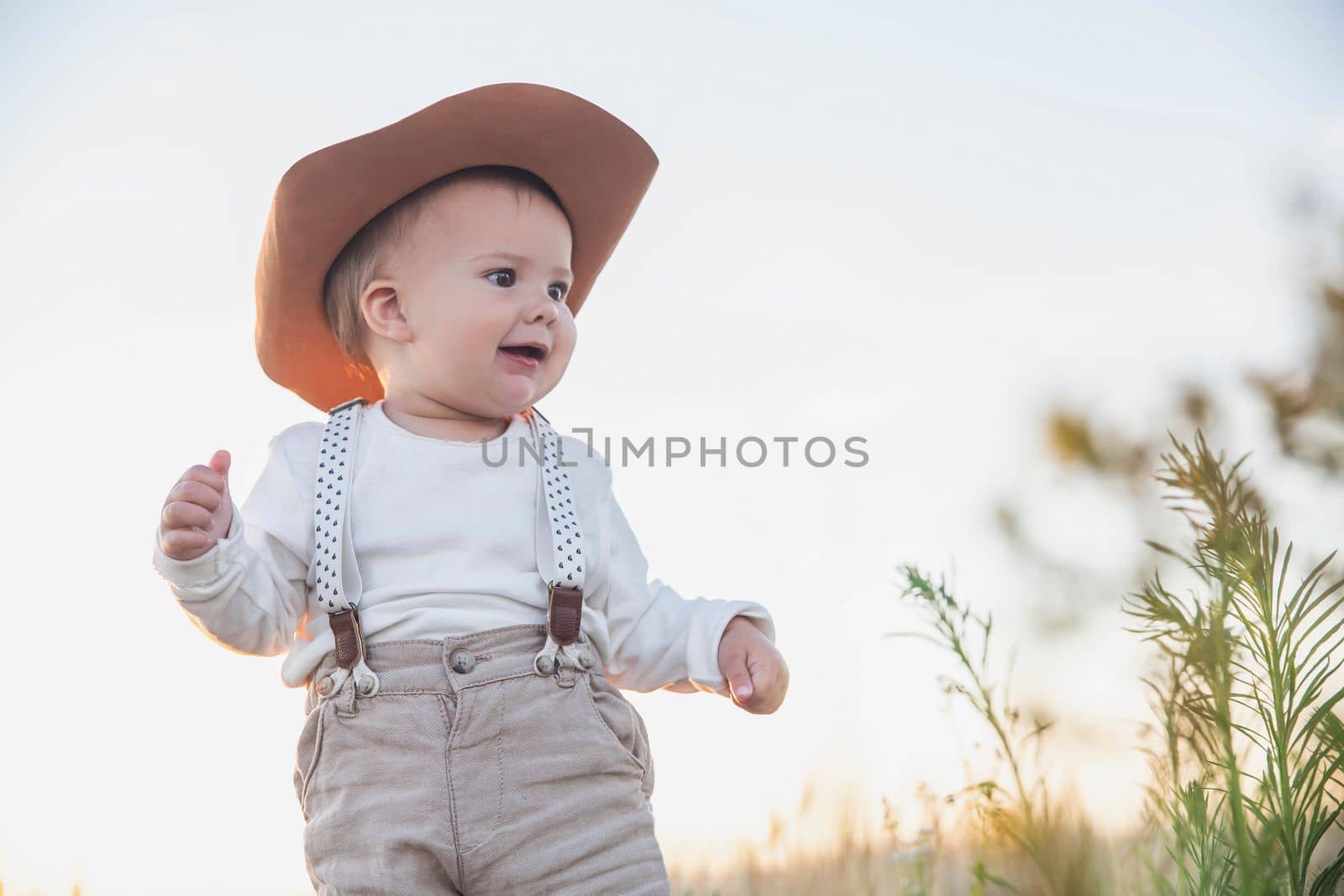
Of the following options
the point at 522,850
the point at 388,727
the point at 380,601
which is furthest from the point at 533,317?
the point at 522,850

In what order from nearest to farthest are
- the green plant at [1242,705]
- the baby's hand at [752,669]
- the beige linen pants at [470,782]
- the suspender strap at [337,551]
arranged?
the green plant at [1242,705]
the beige linen pants at [470,782]
the suspender strap at [337,551]
the baby's hand at [752,669]

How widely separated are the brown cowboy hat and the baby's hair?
0.02m

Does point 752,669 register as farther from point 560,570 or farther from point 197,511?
point 197,511

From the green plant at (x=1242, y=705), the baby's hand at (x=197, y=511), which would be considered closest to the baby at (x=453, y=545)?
the baby's hand at (x=197, y=511)

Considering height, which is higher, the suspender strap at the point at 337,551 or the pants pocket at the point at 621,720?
the suspender strap at the point at 337,551

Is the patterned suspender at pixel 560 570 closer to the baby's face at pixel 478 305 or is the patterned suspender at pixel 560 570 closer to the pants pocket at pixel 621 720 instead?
the pants pocket at pixel 621 720

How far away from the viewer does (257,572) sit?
6.83 ft

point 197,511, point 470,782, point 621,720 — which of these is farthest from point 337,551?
point 621,720

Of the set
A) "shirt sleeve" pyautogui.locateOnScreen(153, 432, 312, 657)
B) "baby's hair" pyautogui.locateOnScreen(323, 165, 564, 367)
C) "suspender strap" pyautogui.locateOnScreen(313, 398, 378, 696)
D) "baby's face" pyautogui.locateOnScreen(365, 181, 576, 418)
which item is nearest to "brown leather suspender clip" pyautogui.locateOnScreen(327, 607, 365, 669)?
"suspender strap" pyautogui.locateOnScreen(313, 398, 378, 696)

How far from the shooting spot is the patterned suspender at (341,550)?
2.06 m

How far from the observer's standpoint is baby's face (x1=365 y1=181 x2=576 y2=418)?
2.29 m

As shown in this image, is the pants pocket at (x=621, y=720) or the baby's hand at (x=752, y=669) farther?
the baby's hand at (x=752, y=669)

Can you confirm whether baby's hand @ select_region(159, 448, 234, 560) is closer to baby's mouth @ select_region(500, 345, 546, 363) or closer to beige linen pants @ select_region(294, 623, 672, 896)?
beige linen pants @ select_region(294, 623, 672, 896)

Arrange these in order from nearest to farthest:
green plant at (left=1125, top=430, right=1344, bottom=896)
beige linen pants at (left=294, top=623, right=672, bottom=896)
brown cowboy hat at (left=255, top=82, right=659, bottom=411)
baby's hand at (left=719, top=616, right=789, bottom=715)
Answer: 1. green plant at (left=1125, top=430, right=1344, bottom=896)
2. beige linen pants at (left=294, top=623, right=672, bottom=896)
3. baby's hand at (left=719, top=616, right=789, bottom=715)
4. brown cowboy hat at (left=255, top=82, right=659, bottom=411)
